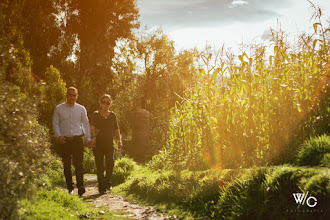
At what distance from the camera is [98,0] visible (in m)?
19.6

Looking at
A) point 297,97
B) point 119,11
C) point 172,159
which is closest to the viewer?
point 297,97

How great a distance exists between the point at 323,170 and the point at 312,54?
320 cm

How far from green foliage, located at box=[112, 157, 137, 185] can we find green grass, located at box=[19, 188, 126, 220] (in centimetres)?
348

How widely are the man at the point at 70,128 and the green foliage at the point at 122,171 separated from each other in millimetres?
2676

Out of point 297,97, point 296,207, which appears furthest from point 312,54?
point 296,207

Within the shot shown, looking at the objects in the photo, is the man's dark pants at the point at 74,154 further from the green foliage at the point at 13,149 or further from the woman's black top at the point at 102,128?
the green foliage at the point at 13,149

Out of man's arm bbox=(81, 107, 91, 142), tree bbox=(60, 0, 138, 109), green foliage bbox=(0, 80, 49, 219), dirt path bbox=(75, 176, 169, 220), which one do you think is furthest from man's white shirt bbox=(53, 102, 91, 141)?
tree bbox=(60, 0, 138, 109)

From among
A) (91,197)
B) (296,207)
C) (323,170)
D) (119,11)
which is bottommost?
(91,197)

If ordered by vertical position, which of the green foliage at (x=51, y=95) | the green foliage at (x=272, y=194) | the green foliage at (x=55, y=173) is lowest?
the green foliage at (x=55, y=173)

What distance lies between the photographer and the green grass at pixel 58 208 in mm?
5117

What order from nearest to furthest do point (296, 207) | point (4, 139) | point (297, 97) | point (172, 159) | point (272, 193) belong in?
point (4, 139) < point (296, 207) < point (272, 193) < point (297, 97) < point (172, 159)

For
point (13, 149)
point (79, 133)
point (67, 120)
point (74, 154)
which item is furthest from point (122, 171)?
point (13, 149)

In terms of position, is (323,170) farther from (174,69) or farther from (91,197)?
(174,69)

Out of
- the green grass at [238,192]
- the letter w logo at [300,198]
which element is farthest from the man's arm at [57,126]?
the letter w logo at [300,198]
